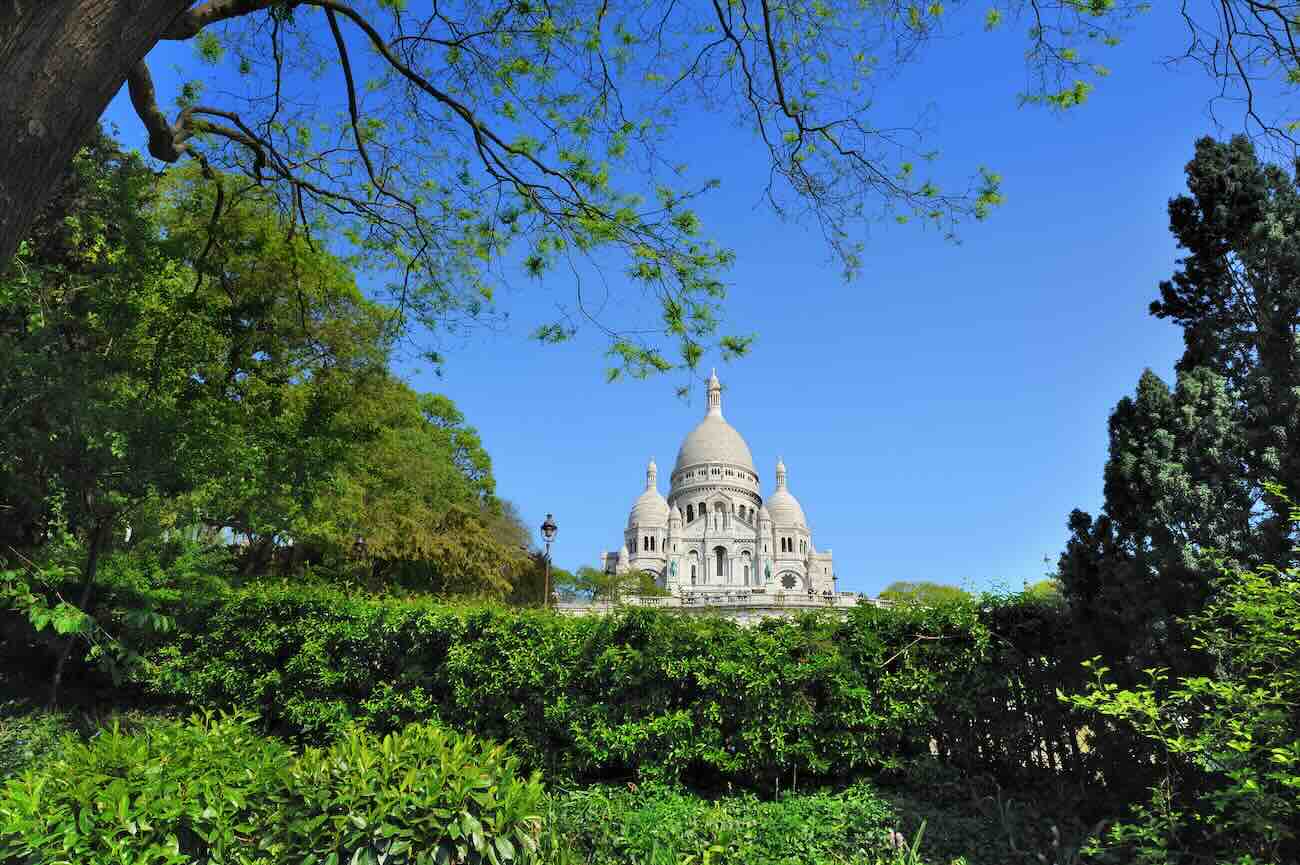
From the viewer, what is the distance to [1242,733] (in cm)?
400

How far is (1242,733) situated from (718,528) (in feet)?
259

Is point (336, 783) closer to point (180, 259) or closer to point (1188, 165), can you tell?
point (180, 259)

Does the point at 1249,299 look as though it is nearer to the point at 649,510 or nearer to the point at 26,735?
the point at 26,735

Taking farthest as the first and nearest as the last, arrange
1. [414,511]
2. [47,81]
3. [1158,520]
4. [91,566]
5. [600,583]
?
[600,583]
[414,511]
[91,566]
[1158,520]
[47,81]

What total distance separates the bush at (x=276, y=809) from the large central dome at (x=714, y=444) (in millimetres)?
81650

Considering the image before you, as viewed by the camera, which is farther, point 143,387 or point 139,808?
point 143,387

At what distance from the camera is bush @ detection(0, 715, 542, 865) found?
4055 mm

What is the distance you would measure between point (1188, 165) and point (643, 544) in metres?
77.5

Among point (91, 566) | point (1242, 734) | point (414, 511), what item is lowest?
point (1242, 734)

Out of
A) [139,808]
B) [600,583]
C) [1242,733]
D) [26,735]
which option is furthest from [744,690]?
[600,583]

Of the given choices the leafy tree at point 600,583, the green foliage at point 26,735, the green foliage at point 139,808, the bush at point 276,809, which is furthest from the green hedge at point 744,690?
the leafy tree at point 600,583

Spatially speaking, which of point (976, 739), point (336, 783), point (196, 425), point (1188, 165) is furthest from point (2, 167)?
point (1188, 165)

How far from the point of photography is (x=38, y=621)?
7.16m

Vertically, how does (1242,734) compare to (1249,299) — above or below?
below
